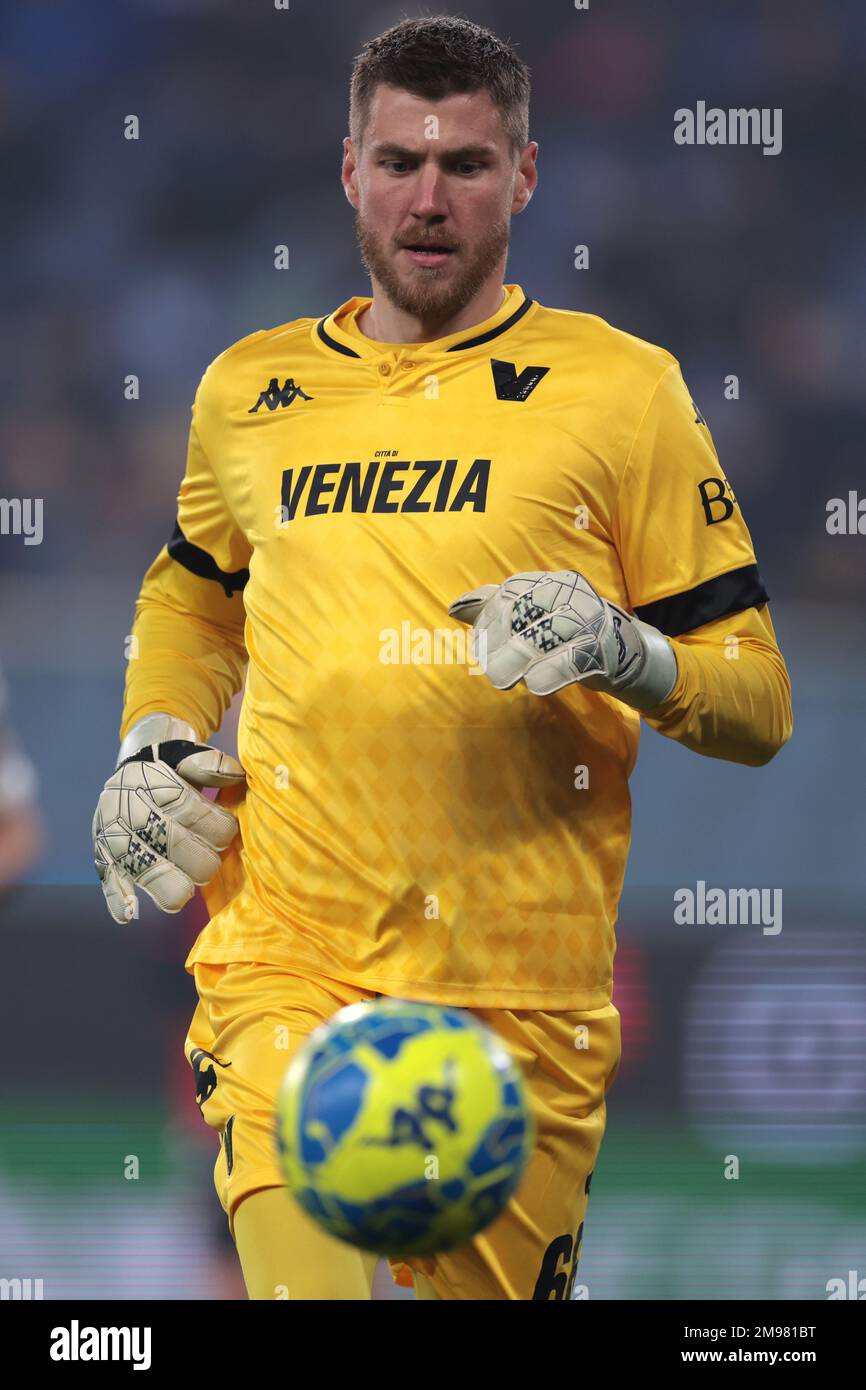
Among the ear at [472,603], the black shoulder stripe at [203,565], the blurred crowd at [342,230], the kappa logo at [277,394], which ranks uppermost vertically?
the blurred crowd at [342,230]

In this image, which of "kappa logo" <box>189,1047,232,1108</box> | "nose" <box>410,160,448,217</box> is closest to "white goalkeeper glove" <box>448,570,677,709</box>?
"nose" <box>410,160,448,217</box>

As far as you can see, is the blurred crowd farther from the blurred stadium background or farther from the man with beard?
the man with beard

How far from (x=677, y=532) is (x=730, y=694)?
0.29m

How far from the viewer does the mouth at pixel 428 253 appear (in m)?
3.18

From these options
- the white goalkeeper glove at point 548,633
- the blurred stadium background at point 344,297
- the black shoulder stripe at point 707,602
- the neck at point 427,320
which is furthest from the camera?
the blurred stadium background at point 344,297

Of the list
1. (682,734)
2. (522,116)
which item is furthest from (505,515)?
(522,116)

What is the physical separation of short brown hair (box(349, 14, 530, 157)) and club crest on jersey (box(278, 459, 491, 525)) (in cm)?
61

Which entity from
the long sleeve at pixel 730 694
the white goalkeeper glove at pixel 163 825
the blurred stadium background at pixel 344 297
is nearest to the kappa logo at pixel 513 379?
the long sleeve at pixel 730 694

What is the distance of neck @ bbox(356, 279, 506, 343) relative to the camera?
3271 millimetres

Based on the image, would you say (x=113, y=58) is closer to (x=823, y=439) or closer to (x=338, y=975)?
(x=823, y=439)

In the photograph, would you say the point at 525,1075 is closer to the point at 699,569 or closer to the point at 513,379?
the point at 699,569

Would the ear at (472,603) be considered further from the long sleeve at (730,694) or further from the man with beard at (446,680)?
the long sleeve at (730,694)

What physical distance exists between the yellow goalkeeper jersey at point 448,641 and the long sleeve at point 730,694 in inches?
2.1

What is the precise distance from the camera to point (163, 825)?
3184 mm
